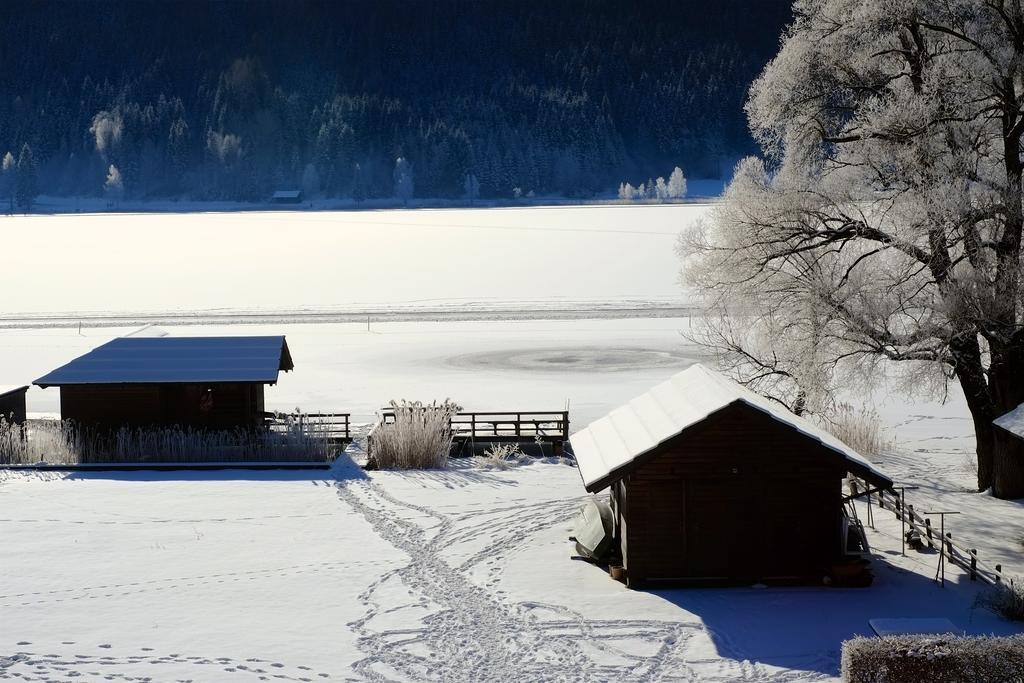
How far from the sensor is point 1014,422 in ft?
66.1

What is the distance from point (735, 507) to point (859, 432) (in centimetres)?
1093

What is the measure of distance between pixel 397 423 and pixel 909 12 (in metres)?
13.8

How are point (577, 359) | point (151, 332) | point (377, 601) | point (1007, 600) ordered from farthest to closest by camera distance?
point (151, 332) → point (577, 359) → point (377, 601) → point (1007, 600)

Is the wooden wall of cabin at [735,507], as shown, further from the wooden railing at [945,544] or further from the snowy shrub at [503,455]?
the snowy shrub at [503,455]

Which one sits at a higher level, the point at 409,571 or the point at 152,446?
the point at 152,446

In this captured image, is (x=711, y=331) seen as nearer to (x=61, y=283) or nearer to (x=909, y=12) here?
(x=909, y=12)

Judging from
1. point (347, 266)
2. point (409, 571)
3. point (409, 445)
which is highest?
point (347, 266)

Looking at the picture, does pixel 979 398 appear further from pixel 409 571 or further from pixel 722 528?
pixel 409 571

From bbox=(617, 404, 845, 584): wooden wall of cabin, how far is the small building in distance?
18.0m

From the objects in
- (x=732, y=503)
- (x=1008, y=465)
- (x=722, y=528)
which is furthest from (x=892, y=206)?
(x=722, y=528)

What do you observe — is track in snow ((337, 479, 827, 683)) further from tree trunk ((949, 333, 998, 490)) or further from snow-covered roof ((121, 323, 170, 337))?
snow-covered roof ((121, 323, 170, 337))

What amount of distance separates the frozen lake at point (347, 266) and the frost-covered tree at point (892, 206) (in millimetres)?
36594

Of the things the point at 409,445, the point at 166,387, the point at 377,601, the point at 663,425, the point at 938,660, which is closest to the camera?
the point at 938,660

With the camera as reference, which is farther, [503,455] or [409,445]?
[503,455]
